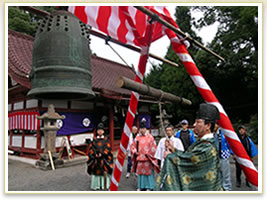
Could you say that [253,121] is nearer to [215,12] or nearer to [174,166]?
[215,12]

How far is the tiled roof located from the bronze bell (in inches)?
223

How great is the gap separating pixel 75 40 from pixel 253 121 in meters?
11.7

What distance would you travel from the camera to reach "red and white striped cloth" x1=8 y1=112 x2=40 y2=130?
320 inches

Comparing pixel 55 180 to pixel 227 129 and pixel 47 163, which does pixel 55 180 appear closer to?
pixel 47 163

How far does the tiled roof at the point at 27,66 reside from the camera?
24.7 feet

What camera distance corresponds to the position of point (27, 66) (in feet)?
27.0

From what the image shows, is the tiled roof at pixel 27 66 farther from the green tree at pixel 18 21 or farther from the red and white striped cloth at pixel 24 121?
the green tree at pixel 18 21

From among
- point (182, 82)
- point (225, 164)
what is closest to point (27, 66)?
point (225, 164)

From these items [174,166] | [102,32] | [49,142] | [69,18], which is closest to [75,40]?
[69,18]

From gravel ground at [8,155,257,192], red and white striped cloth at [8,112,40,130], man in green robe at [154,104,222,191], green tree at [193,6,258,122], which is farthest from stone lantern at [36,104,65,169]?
green tree at [193,6,258,122]

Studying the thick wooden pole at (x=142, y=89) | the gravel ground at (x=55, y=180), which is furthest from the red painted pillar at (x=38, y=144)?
the thick wooden pole at (x=142, y=89)

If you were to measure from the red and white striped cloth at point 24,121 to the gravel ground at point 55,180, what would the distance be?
5.27 ft

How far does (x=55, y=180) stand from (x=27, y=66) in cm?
487

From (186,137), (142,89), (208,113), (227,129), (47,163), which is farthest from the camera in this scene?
(47,163)
